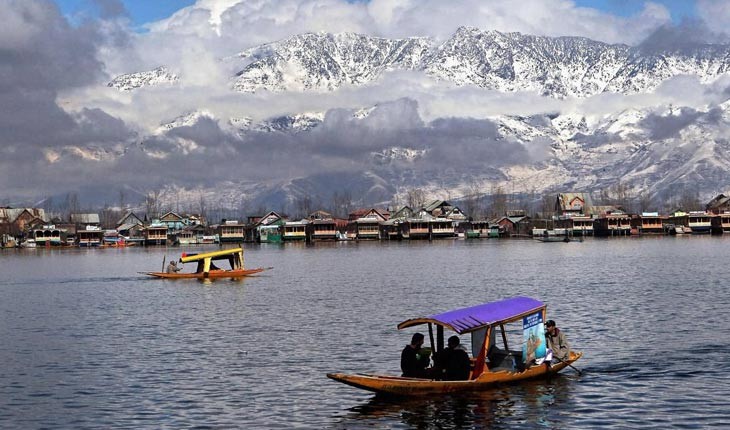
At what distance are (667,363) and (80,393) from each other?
24.5 m

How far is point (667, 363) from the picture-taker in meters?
41.4

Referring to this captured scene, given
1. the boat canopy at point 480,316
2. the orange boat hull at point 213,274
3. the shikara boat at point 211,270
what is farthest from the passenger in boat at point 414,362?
the orange boat hull at point 213,274

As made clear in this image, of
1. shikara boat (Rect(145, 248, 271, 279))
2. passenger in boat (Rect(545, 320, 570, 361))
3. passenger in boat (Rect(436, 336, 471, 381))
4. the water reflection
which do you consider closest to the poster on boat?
passenger in boat (Rect(545, 320, 570, 361))

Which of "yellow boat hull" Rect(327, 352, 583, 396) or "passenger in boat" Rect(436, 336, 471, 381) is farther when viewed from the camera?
"passenger in boat" Rect(436, 336, 471, 381)

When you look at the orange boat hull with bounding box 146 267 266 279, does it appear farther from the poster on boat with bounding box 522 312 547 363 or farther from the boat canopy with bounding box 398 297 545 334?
the poster on boat with bounding box 522 312 547 363

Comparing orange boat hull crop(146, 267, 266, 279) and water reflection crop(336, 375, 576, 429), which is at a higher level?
orange boat hull crop(146, 267, 266, 279)

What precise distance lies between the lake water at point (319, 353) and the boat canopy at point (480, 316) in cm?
263

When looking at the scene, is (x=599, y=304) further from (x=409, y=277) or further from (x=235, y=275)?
(x=235, y=275)

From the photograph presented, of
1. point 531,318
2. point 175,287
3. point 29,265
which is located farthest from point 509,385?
point 29,265

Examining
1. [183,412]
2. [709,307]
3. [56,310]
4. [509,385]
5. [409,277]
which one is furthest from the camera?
[409,277]

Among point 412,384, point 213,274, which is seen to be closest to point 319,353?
point 412,384

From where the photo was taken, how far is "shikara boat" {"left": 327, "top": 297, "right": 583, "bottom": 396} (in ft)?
115

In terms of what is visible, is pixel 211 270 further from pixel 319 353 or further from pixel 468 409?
pixel 468 409

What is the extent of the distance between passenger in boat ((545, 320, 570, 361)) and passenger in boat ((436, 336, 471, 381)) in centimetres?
510
